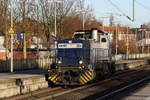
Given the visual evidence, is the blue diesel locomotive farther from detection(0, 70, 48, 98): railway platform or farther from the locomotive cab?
detection(0, 70, 48, 98): railway platform

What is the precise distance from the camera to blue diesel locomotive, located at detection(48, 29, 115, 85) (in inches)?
659

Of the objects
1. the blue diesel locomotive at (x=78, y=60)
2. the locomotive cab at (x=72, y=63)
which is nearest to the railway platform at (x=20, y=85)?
the blue diesel locomotive at (x=78, y=60)

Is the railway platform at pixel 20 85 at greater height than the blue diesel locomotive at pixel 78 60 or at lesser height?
lesser

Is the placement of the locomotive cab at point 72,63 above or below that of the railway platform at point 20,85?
above

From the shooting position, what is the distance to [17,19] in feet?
123

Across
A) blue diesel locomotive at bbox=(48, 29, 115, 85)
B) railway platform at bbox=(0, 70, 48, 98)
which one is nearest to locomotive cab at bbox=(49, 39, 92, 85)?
blue diesel locomotive at bbox=(48, 29, 115, 85)

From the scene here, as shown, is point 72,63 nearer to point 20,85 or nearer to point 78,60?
point 78,60

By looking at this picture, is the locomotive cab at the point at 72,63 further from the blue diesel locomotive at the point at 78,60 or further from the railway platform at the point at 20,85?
the railway platform at the point at 20,85

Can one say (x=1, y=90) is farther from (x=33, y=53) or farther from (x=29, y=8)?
(x=33, y=53)

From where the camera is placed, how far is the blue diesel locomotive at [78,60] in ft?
54.9

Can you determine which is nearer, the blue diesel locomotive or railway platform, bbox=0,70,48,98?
railway platform, bbox=0,70,48,98

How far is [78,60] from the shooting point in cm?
1717

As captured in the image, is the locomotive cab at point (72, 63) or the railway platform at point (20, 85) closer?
the railway platform at point (20, 85)

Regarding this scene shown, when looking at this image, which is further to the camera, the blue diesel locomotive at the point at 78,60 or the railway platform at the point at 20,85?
the blue diesel locomotive at the point at 78,60
